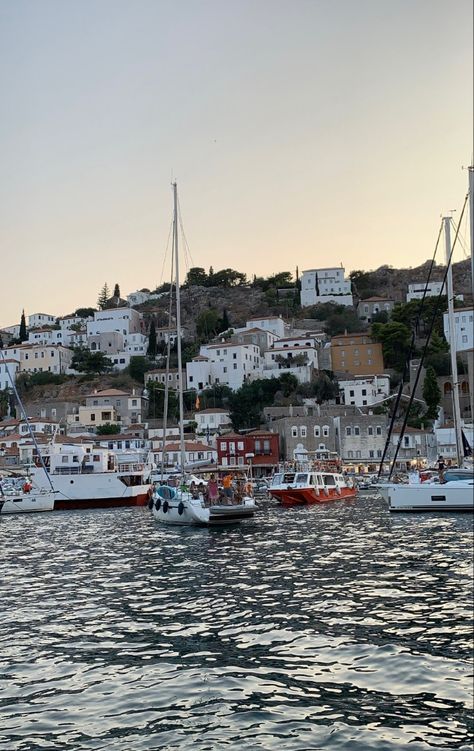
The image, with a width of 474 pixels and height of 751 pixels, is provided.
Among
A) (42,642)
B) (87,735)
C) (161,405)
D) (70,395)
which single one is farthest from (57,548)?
(70,395)

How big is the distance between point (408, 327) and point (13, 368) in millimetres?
48866

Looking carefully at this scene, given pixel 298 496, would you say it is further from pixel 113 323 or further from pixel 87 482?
pixel 113 323

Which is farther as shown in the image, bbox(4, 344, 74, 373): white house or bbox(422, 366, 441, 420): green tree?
bbox(4, 344, 74, 373): white house

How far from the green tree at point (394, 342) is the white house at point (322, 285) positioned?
28.6m

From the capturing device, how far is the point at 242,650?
8.37m

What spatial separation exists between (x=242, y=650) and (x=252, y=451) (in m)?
50.1

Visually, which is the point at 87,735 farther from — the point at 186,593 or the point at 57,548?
the point at 57,548

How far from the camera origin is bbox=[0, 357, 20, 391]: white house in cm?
8831

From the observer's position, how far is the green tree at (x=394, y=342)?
7688 centimetres

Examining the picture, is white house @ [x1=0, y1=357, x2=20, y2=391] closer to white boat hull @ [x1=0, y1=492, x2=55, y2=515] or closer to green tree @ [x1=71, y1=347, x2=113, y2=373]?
green tree @ [x1=71, y1=347, x2=113, y2=373]

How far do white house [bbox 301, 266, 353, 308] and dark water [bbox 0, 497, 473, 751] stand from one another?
91906 mm

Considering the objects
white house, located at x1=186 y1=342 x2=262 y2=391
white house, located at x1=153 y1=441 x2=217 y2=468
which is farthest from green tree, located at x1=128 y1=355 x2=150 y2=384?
white house, located at x1=153 y1=441 x2=217 y2=468

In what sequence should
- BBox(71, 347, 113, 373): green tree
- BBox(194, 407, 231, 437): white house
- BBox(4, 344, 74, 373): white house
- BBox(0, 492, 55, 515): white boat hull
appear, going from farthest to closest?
BBox(4, 344, 74, 373): white house < BBox(71, 347, 113, 373): green tree < BBox(194, 407, 231, 437): white house < BBox(0, 492, 55, 515): white boat hull

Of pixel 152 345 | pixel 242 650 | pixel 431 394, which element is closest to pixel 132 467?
pixel 431 394
